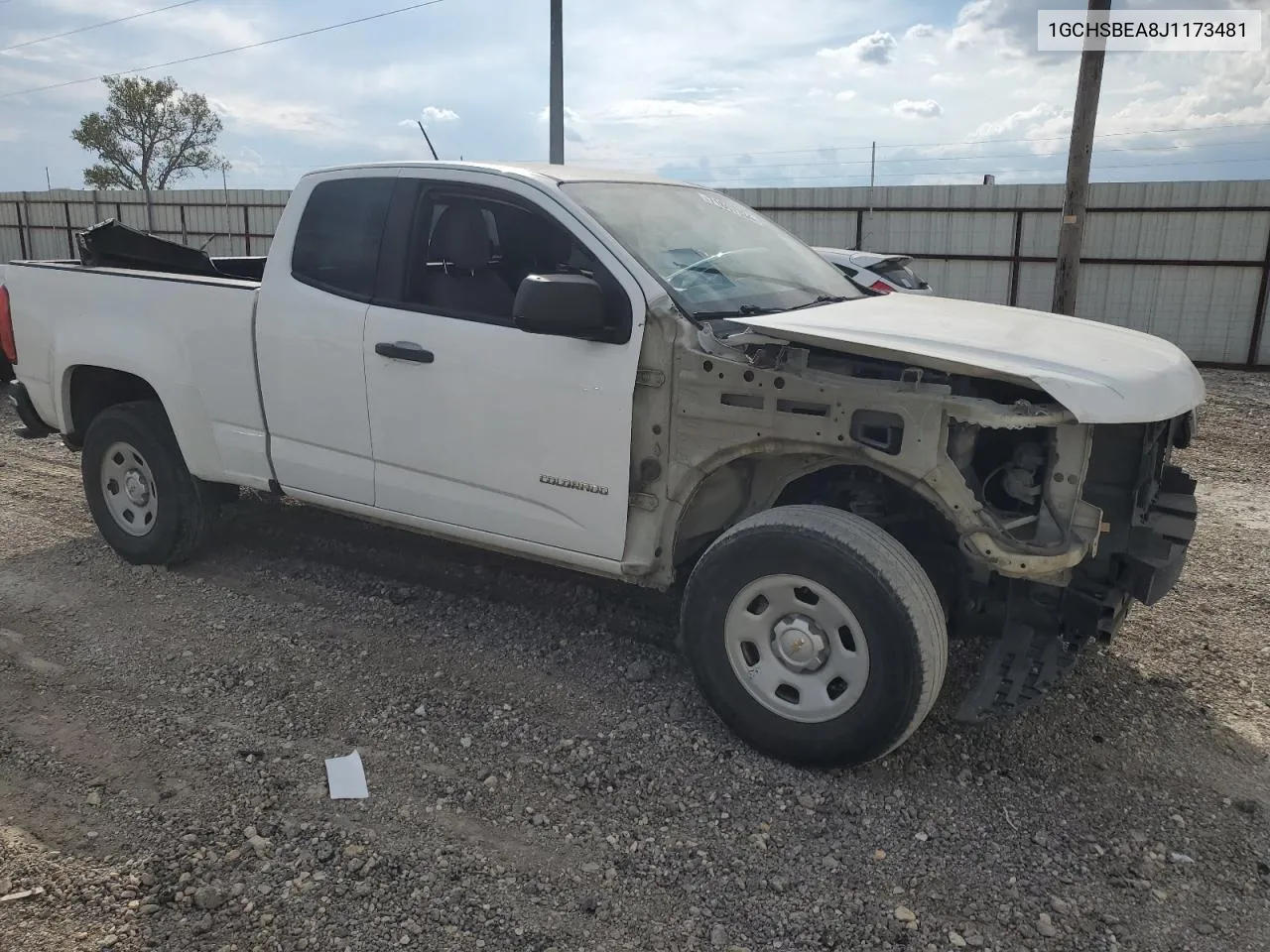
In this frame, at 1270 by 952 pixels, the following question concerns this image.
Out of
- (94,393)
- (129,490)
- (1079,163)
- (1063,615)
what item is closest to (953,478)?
(1063,615)

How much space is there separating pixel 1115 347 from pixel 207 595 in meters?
4.12

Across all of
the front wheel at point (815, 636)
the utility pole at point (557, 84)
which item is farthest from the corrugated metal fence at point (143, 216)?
the front wheel at point (815, 636)

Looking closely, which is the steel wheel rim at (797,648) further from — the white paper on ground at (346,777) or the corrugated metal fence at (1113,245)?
the corrugated metal fence at (1113,245)

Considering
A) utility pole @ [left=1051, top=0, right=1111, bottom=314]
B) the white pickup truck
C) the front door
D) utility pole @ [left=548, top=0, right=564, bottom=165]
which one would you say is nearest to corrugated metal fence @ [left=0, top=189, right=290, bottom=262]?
utility pole @ [left=548, top=0, right=564, bottom=165]

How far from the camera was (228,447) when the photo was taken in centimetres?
474

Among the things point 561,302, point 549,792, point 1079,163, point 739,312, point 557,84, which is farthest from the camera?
point 557,84

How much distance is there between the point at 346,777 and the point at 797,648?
154 cm

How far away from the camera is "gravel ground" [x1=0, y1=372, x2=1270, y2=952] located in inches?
106

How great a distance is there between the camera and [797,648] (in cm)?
329

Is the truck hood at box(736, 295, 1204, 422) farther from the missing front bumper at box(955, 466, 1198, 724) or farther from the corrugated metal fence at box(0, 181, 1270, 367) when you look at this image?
the corrugated metal fence at box(0, 181, 1270, 367)

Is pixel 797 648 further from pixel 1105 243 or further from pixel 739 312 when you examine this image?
pixel 1105 243

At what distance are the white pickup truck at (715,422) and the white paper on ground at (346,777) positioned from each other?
1.03m

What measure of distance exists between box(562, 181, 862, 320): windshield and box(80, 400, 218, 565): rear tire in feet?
8.47

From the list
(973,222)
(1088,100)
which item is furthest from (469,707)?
(973,222)
